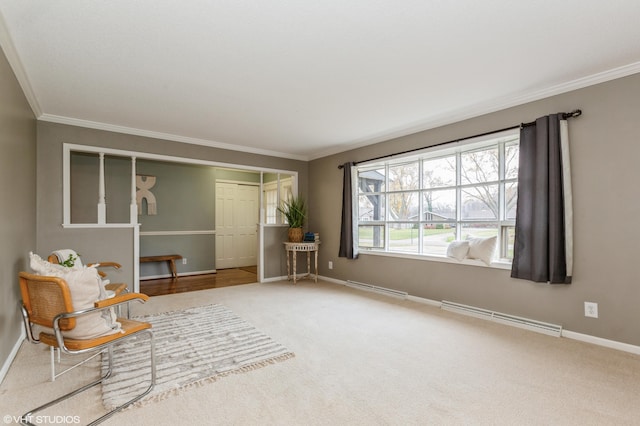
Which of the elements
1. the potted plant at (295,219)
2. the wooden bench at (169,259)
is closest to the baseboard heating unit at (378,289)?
the potted plant at (295,219)

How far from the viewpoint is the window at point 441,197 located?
11.7 ft

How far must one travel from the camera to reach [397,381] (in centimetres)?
219

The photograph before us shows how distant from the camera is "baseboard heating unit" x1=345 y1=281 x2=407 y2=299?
447cm

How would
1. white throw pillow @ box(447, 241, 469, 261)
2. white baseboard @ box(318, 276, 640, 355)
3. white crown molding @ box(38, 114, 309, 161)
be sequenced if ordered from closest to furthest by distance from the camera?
white baseboard @ box(318, 276, 640, 355), white throw pillow @ box(447, 241, 469, 261), white crown molding @ box(38, 114, 309, 161)

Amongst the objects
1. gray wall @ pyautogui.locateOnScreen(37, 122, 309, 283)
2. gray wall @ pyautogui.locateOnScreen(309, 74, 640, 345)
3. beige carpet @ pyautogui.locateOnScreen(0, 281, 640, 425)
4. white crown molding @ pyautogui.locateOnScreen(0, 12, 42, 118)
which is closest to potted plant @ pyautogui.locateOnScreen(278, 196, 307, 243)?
gray wall @ pyautogui.locateOnScreen(37, 122, 309, 283)

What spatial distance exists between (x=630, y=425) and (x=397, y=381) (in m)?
1.27

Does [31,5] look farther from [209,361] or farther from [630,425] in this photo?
[630,425]

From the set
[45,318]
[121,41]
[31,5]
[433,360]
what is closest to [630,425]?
[433,360]

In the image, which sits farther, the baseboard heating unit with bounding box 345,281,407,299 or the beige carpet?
the baseboard heating unit with bounding box 345,281,407,299

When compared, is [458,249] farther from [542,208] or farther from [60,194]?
[60,194]

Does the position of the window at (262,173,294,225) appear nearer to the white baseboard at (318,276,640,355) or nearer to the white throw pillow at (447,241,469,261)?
the white throw pillow at (447,241,469,261)

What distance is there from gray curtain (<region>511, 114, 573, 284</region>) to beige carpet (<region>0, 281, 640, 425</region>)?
66 cm

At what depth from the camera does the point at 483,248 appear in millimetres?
3582

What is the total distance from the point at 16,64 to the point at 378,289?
4687 mm
